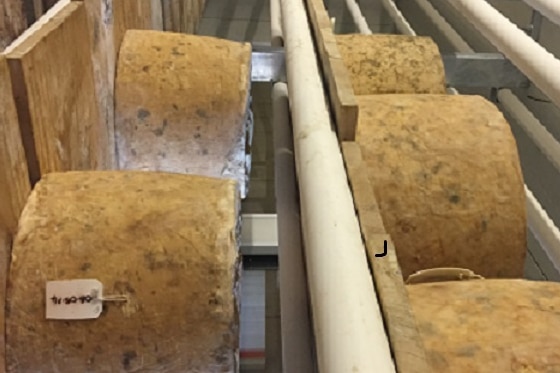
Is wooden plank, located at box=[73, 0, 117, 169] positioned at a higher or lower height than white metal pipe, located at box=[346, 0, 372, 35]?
higher

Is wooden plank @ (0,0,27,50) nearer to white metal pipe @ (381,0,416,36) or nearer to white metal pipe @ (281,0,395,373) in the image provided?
white metal pipe @ (281,0,395,373)

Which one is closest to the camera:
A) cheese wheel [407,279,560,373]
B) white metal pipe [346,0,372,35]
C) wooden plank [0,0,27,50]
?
cheese wheel [407,279,560,373]

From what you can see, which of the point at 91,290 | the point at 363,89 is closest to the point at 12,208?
the point at 91,290

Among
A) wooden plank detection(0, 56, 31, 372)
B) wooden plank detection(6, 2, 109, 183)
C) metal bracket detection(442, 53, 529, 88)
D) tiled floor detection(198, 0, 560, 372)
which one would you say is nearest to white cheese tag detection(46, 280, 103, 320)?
wooden plank detection(0, 56, 31, 372)

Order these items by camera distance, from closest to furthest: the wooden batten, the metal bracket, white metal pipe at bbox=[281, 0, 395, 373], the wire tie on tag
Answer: white metal pipe at bbox=[281, 0, 395, 373] < the wire tie on tag < the wooden batten < the metal bracket

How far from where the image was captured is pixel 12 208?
0.85m

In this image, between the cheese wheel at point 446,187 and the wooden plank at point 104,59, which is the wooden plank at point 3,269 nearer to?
the wooden plank at point 104,59

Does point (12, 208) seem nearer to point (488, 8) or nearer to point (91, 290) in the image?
point (91, 290)

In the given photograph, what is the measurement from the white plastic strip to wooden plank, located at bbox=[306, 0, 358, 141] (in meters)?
0.59

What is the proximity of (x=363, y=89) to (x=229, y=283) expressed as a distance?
0.74 m

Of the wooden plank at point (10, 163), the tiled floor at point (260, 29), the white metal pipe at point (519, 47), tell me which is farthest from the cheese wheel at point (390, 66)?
the tiled floor at point (260, 29)

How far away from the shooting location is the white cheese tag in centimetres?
78

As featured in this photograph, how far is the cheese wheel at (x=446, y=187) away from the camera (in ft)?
3.32

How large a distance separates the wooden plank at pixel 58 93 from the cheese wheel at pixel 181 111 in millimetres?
80
